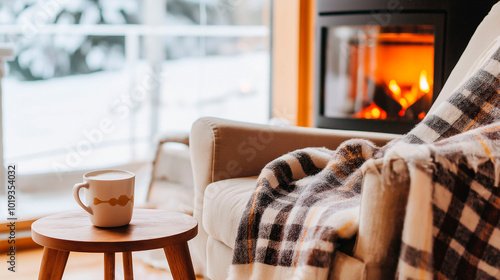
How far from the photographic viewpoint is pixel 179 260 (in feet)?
3.83

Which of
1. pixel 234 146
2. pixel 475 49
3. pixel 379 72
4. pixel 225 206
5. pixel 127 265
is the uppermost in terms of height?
pixel 475 49

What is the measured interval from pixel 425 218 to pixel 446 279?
5.3 inches

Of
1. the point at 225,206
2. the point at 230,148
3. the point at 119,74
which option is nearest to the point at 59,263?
the point at 225,206

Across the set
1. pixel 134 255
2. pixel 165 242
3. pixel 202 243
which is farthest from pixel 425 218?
pixel 134 255

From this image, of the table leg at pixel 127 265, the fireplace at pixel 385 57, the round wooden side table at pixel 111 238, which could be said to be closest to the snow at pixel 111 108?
the fireplace at pixel 385 57

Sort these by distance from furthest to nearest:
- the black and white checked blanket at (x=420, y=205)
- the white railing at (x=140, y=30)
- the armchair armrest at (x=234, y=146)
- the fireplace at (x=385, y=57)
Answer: the white railing at (x=140, y=30) → the fireplace at (x=385, y=57) → the armchair armrest at (x=234, y=146) → the black and white checked blanket at (x=420, y=205)

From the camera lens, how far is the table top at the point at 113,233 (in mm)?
1050

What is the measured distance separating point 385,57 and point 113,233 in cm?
159

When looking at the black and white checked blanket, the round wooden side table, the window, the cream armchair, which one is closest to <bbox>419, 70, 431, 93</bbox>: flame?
the cream armchair

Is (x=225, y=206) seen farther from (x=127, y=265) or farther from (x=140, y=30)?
(x=140, y=30)

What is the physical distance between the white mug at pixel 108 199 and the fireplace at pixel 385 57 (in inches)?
54.0

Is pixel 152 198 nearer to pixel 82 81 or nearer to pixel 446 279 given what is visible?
pixel 82 81

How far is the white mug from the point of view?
1124 mm

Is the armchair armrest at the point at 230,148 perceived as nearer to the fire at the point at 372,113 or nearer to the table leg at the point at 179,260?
the table leg at the point at 179,260
